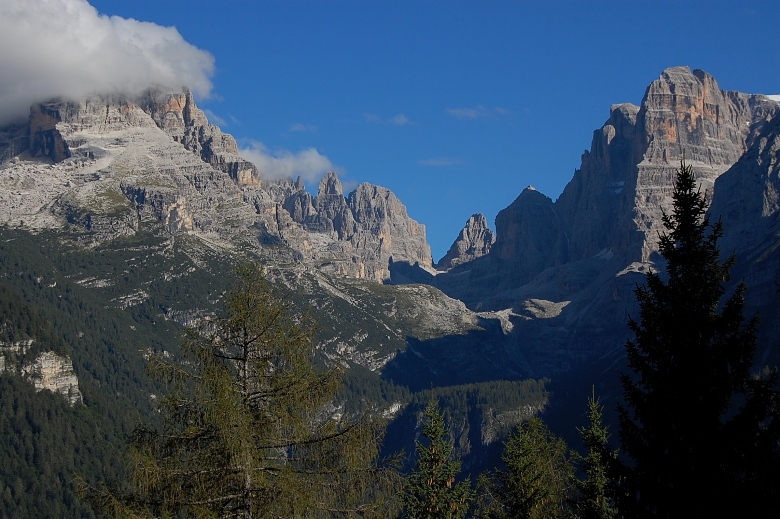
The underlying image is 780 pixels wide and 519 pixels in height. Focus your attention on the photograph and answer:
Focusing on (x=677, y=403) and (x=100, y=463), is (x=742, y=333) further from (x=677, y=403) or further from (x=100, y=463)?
(x=100, y=463)

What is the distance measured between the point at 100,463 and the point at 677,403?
182 meters

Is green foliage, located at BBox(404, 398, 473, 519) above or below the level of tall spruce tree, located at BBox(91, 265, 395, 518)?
below

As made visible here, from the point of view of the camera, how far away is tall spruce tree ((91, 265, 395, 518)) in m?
21.5

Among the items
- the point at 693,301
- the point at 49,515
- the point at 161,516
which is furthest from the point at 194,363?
the point at 49,515

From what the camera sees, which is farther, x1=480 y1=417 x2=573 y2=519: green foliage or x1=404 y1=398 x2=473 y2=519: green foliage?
x1=404 y1=398 x2=473 y2=519: green foliage

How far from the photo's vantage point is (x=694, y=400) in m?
23.1

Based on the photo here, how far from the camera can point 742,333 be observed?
2303 cm

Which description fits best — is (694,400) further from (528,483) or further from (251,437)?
(528,483)

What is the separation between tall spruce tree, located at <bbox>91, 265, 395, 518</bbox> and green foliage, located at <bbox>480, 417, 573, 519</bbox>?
1646 cm

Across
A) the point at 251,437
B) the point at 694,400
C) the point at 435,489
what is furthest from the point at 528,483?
the point at 251,437

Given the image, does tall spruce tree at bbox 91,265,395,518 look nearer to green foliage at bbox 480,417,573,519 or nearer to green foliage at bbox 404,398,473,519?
green foliage at bbox 404,398,473,519

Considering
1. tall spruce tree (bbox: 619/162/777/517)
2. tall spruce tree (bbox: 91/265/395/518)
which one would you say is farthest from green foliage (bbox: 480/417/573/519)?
tall spruce tree (bbox: 91/265/395/518)

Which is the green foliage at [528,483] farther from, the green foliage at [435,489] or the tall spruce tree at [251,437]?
the tall spruce tree at [251,437]

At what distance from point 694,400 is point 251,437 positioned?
11629mm
